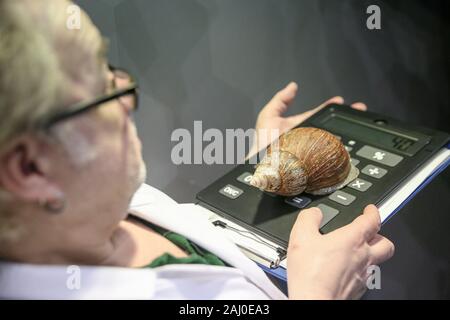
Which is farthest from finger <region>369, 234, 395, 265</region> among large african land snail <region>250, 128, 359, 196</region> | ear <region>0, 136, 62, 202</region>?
ear <region>0, 136, 62, 202</region>

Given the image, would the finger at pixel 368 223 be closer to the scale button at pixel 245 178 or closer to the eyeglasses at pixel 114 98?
the scale button at pixel 245 178

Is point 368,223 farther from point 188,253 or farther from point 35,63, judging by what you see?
point 35,63

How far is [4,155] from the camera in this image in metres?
0.42

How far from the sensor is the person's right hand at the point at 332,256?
585mm

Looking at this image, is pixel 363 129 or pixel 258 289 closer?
pixel 258 289

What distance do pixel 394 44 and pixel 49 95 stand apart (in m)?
1.12

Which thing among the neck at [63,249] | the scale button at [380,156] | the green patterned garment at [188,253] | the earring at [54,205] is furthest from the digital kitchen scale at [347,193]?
the earring at [54,205]

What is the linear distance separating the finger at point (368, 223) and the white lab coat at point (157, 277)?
139mm

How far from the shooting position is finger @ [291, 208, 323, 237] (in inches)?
25.5

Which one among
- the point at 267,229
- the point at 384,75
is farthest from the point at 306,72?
the point at 267,229

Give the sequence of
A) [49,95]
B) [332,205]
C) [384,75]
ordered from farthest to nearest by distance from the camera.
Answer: [384,75], [332,205], [49,95]

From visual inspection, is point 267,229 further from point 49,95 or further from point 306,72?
point 306,72

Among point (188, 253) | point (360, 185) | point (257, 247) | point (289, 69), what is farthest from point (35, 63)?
point (289, 69)

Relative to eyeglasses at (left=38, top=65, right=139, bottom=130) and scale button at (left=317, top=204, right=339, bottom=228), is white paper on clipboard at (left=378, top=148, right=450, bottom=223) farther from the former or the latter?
eyeglasses at (left=38, top=65, right=139, bottom=130)
